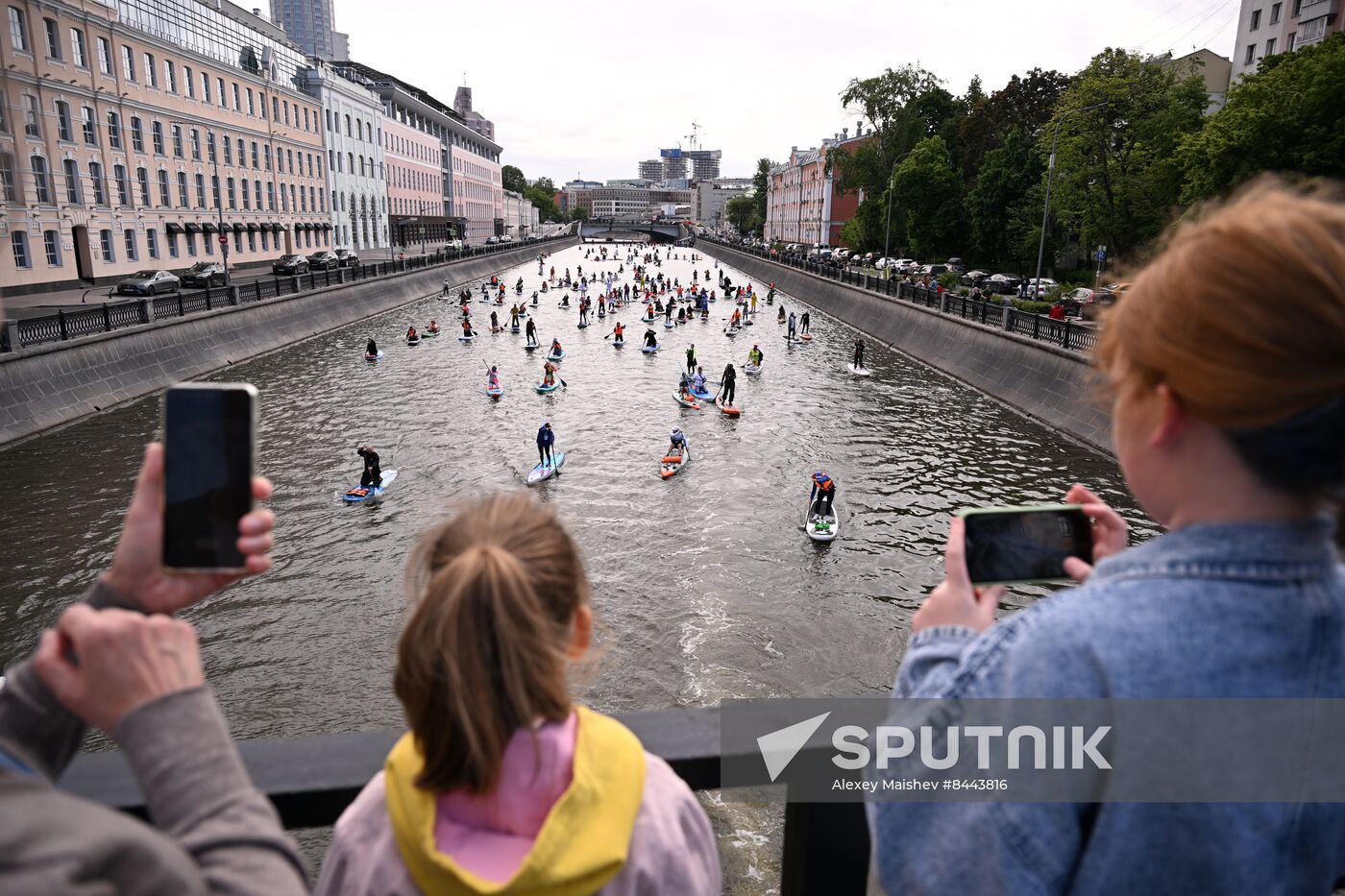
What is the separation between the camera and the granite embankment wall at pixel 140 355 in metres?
19.5

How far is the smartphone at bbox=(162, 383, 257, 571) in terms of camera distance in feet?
4.51

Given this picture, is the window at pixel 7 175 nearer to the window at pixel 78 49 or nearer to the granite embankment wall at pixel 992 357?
the granite embankment wall at pixel 992 357

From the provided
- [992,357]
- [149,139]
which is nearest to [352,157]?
[149,139]

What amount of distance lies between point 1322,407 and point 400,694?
1465 mm

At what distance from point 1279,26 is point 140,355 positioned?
6905 cm

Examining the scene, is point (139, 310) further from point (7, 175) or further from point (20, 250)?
point (7, 175)

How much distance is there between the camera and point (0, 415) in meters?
18.7

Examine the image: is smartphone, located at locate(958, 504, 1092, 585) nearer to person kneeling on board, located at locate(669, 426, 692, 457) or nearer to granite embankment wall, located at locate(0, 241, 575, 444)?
person kneeling on board, located at locate(669, 426, 692, 457)

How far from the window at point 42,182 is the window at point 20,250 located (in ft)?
5.37

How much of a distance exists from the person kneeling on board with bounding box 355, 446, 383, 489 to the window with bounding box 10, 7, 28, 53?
27170mm

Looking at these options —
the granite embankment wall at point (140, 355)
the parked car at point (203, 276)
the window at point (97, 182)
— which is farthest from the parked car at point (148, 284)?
the granite embankment wall at point (140, 355)

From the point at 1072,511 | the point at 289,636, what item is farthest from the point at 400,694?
the point at 289,636

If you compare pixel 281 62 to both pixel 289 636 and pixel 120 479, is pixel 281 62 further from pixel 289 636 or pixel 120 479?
pixel 289 636

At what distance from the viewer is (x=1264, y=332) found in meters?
1.03
